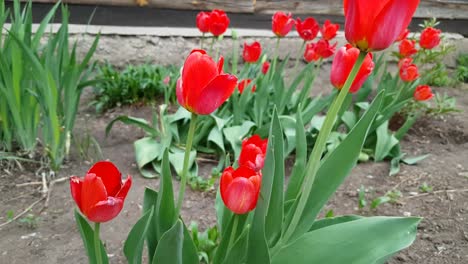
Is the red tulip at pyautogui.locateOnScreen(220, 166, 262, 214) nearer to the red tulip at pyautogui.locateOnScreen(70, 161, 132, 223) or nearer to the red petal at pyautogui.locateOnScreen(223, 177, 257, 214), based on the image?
the red petal at pyautogui.locateOnScreen(223, 177, 257, 214)

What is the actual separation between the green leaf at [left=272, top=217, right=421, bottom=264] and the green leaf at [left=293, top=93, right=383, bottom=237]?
5 cm

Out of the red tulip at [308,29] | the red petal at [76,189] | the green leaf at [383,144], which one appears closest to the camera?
the red petal at [76,189]

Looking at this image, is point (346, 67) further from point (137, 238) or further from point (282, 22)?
point (282, 22)

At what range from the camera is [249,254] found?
0.93 meters

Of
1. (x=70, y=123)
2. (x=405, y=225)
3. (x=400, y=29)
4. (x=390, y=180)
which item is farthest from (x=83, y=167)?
(x=400, y=29)

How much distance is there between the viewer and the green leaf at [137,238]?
0.90 meters

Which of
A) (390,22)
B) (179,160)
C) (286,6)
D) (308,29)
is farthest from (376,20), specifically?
(286,6)

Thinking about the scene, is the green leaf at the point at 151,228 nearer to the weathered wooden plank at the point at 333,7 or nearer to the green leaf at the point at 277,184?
the green leaf at the point at 277,184

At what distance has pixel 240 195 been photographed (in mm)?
843

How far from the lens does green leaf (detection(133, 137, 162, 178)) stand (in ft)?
7.11

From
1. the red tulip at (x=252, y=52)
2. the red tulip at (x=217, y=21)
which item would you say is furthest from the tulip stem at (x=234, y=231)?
the red tulip at (x=252, y=52)

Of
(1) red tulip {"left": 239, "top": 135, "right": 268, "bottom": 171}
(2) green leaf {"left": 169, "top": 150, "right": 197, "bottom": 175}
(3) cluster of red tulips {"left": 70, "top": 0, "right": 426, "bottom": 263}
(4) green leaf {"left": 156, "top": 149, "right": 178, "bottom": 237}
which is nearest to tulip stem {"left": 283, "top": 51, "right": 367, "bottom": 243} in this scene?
(3) cluster of red tulips {"left": 70, "top": 0, "right": 426, "bottom": 263}

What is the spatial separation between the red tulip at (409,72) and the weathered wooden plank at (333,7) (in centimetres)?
178

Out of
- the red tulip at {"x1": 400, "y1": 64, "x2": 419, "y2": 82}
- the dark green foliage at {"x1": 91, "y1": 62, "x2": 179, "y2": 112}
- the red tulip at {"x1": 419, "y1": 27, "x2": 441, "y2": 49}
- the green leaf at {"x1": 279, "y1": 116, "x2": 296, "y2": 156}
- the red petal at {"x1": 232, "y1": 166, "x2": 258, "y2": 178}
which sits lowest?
the dark green foliage at {"x1": 91, "y1": 62, "x2": 179, "y2": 112}
